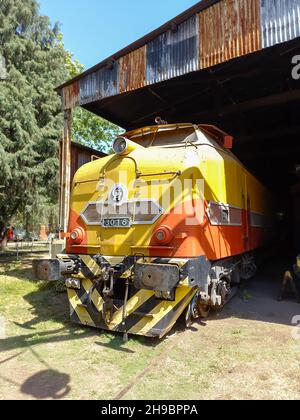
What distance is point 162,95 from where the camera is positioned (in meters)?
10.9

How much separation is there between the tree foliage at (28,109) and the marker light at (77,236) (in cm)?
614

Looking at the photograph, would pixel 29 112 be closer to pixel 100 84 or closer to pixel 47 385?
pixel 100 84

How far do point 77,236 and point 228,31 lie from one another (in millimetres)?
4994

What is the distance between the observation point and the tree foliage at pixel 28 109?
1160 cm

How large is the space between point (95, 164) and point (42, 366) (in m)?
3.18

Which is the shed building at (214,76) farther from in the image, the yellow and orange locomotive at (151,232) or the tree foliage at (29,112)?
the tree foliage at (29,112)

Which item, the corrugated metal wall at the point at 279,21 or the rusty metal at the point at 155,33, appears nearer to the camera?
the corrugated metal wall at the point at 279,21

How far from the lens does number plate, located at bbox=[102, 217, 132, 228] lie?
5.27m

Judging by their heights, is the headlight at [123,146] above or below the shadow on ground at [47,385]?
above

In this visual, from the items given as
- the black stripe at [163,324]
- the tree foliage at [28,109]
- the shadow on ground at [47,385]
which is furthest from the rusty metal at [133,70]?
the shadow on ground at [47,385]

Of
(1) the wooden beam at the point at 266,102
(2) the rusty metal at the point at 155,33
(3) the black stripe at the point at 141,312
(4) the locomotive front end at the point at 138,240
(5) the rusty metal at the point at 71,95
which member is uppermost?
(2) the rusty metal at the point at 155,33

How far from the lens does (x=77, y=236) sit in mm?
5730
